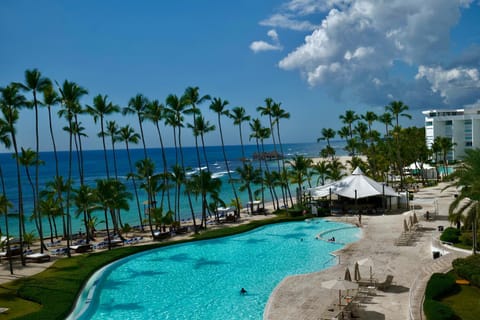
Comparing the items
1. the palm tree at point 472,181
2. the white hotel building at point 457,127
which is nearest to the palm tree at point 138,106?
the palm tree at point 472,181

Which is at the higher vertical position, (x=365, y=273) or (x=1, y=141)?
(x=1, y=141)

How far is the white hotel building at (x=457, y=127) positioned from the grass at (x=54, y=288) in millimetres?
90055

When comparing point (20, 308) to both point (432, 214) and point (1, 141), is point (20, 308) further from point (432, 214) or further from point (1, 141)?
point (432, 214)

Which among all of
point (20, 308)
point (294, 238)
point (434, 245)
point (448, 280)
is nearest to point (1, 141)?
point (20, 308)

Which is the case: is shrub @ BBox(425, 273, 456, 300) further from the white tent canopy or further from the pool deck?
the white tent canopy

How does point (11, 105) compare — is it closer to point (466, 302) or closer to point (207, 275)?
point (207, 275)

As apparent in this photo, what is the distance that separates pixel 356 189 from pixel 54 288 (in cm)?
2955

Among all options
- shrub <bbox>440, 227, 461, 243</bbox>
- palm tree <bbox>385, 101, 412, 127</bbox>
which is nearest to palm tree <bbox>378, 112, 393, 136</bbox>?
palm tree <bbox>385, 101, 412, 127</bbox>

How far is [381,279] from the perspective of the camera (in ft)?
62.5

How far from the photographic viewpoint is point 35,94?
85.3 ft

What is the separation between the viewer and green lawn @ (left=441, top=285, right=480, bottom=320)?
14.4 metres

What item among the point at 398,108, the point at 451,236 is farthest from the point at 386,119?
the point at 451,236

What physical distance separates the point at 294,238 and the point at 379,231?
270 inches

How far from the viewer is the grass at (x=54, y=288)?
17250 mm
